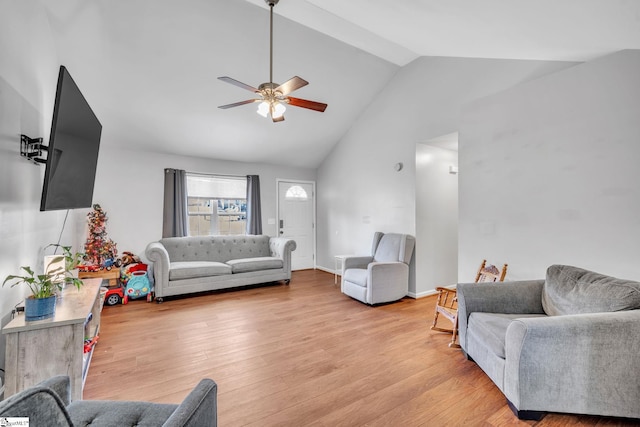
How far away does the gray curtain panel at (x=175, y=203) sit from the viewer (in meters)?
5.05

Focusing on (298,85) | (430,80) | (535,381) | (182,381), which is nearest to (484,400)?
(535,381)

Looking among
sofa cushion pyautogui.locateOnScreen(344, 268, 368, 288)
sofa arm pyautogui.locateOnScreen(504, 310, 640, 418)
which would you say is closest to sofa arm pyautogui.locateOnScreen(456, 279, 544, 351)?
sofa arm pyautogui.locateOnScreen(504, 310, 640, 418)

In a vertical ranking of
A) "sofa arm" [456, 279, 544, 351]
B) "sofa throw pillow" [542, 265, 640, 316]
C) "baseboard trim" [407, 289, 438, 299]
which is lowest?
"baseboard trim" [407, 289, 438, 299]

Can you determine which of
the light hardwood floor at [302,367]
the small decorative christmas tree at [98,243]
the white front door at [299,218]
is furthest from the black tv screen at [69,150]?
the white front door at [299,218]

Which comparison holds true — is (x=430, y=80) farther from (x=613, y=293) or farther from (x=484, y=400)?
(x=484, y=400)

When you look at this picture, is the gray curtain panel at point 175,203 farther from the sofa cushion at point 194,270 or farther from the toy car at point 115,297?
the toy car at point 115,297

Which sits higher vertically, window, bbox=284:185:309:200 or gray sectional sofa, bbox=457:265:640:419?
window, bbox=284:185:309:200

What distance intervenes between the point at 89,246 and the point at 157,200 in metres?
1.23

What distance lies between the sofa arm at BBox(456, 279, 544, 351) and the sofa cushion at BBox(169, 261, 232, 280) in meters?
3.54

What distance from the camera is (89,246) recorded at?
4191mm

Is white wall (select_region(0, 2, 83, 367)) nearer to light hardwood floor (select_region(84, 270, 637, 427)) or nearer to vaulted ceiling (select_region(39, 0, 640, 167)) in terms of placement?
vaulted ceiling (select_region(39, 0, 640, 167))

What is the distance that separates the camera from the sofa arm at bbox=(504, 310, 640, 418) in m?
1.67

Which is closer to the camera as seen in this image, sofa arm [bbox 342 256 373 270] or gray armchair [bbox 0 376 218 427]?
gray armchair [bbox 0 376 218 427]

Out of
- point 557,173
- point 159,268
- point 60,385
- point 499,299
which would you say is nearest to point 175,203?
point 159,268
